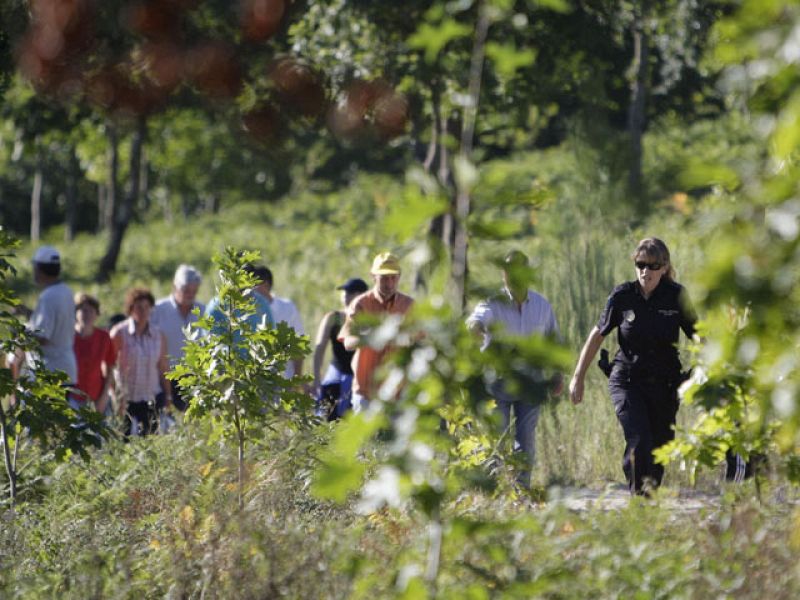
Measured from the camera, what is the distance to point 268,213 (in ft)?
130

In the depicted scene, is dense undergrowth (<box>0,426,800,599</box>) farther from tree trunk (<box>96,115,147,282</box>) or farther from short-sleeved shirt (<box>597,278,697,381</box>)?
tree trunk (<box>96,115,147,282</box>)

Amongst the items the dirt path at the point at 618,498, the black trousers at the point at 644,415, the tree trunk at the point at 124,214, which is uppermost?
the tree trunk at the point at 124,214

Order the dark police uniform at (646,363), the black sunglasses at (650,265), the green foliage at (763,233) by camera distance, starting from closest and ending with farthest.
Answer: the green foliage at (763,233), the black sunglasses at (650,265), the dark police uniform at (646,363)

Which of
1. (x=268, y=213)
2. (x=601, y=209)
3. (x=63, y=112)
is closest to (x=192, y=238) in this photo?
(x=268, y=213)

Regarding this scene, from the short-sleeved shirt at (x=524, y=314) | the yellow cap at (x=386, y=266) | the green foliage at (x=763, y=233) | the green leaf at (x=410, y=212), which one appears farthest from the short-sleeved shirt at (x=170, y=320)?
the green foliage at (x=763, y=233)

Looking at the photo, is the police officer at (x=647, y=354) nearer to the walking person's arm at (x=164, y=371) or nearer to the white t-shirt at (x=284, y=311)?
the white t-shirt at (x=284, y=311)

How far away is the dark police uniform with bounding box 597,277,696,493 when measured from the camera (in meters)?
7.56

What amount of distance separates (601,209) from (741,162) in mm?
11170

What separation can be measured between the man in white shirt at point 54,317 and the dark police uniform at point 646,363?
3740mm

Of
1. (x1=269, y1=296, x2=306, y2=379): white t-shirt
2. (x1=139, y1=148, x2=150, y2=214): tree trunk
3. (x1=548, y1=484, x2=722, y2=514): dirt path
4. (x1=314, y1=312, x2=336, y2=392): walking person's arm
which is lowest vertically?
(x1=548, y1=484, x2=722, y2=514): dirt path

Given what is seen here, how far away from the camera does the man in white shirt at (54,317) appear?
953 cm

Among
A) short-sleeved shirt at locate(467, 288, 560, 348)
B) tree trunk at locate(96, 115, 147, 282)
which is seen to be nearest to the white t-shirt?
short-sleeved shirt at locate(467, 288, 560, 348)

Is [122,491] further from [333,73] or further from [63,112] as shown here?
[63,112]

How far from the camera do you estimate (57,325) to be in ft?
31.4
